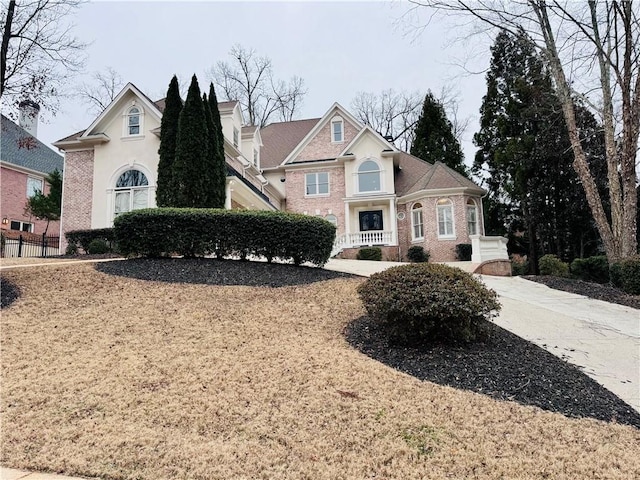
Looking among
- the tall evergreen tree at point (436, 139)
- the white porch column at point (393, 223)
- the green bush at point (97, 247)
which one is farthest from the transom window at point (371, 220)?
the green bush at point (97, 247)

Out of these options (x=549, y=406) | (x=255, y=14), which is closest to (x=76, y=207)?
(x=255, y=14)

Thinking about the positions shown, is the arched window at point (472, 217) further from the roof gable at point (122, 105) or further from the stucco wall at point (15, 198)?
the stucco wall at point (15, 198)

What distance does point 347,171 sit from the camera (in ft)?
79.6

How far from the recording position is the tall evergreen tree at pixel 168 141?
1405 centimetres

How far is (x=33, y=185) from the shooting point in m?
27.4

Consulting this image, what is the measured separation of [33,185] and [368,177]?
22417 mm

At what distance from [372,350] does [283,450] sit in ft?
8.98

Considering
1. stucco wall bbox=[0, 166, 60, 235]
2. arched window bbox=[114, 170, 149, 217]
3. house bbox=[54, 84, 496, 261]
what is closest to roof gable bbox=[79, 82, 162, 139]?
house bbox=[54, 84, 496, 261]

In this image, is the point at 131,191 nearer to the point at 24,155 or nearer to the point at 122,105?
the point at 122,105

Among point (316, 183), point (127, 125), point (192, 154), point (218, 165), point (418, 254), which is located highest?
point (127, 125)

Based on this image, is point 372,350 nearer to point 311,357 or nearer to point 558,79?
point 311,357

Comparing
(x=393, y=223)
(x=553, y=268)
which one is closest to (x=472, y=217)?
(x=393, y=223)

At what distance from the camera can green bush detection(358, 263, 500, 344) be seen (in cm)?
566

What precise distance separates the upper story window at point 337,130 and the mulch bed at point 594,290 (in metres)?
15.0
